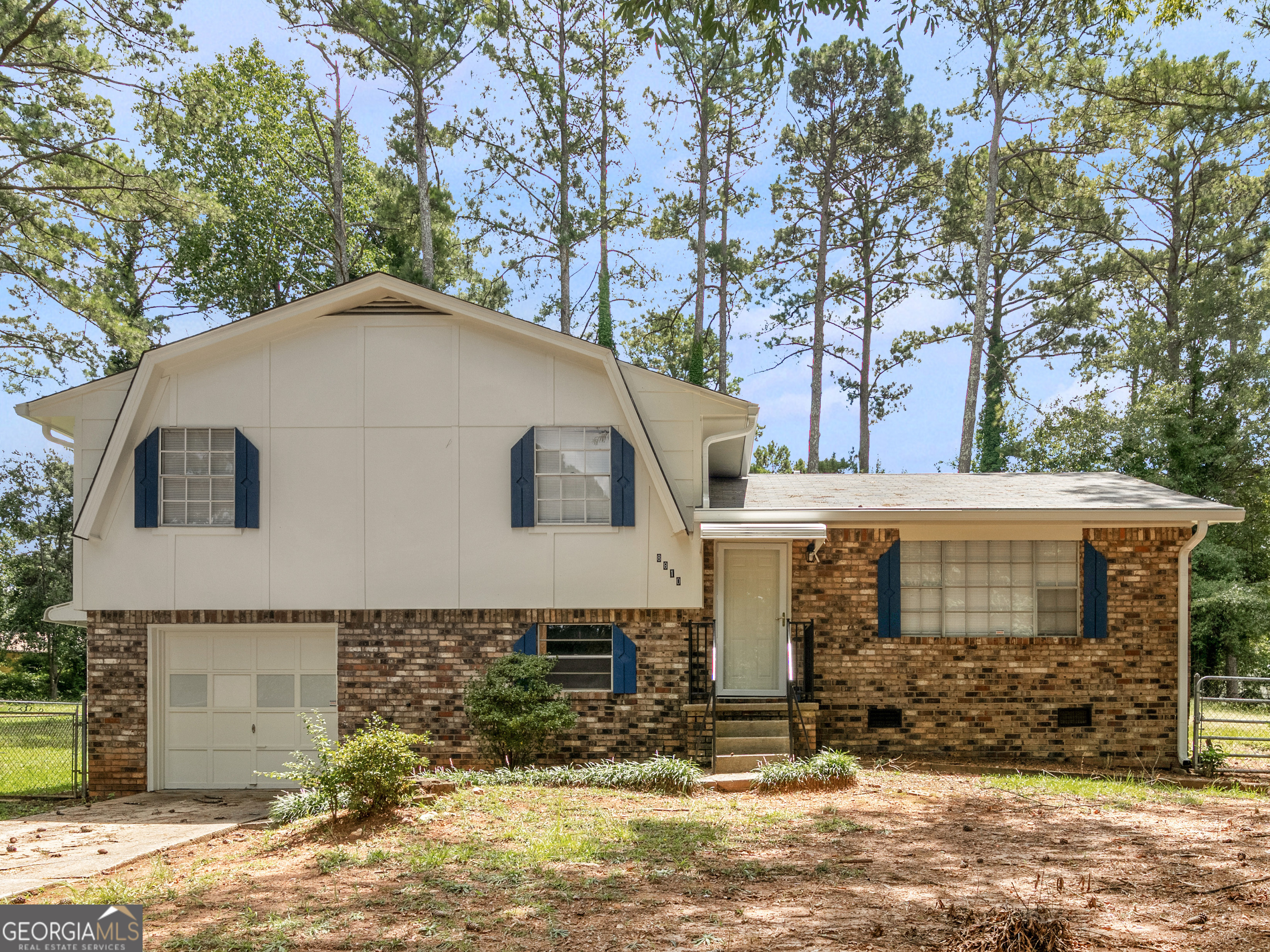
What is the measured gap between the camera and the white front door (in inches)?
425

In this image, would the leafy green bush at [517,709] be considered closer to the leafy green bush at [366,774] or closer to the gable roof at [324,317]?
the leafy green bush at [366,774]

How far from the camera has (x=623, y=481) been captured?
10156 millimetres

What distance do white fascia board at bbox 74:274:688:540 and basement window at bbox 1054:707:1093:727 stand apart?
520 cm

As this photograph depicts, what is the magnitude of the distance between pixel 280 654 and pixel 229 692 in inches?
32.4

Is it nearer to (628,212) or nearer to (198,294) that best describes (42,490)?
(198,294)

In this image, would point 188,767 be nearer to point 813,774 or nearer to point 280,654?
point 280,654

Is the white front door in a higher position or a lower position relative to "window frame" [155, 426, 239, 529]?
lower

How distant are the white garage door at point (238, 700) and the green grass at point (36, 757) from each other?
1.19 m

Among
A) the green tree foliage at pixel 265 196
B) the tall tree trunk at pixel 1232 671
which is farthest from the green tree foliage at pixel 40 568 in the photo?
the tall tree trunk at pixel 1232 671

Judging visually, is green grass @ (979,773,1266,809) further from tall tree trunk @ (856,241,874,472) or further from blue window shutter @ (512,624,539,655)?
tall tree trunk @ (856,241,874,472)

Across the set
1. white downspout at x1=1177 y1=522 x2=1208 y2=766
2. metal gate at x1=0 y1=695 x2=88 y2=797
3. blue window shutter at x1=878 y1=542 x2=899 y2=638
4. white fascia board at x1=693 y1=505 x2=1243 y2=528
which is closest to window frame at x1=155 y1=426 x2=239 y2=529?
metal gate at x1=0 y1=695 x2=88 y2=797

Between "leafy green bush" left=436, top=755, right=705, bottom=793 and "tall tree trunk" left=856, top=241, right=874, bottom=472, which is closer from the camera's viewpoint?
"leafy green bush" left=436, top=755, right=705, bottom=793

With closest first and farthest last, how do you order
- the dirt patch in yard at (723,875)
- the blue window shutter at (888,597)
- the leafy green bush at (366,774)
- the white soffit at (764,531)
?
the dirt patch in yard at (723,875)
the leafy green bush at (366,774)
the white soffit at (764,531)
the blue window shutter at (888,597)

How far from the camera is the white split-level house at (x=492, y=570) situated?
1012cm
